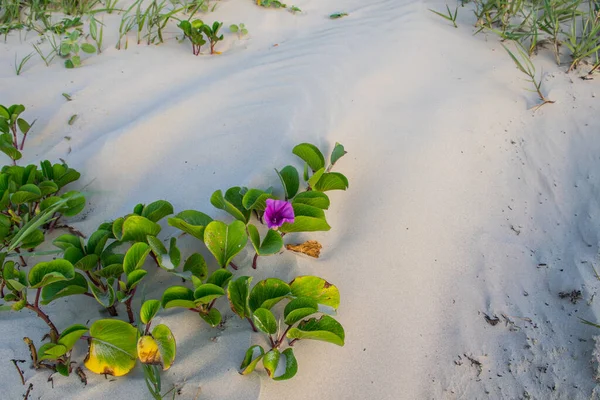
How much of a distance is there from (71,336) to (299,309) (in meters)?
0.58

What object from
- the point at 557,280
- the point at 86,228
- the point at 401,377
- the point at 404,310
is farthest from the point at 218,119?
the point at 557,280

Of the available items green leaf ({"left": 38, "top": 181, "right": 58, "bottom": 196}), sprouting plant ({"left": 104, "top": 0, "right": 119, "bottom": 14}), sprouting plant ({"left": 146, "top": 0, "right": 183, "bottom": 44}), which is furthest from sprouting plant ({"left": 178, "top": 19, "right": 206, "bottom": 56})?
green leaf ({"left": 38, "top": 181, "right": 58, "bottom": 196})

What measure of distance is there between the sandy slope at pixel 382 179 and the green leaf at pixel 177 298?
0.13 m

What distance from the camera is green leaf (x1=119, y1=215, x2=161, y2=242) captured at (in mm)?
1362

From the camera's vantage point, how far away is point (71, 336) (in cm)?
114

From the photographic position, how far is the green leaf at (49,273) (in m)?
1.16

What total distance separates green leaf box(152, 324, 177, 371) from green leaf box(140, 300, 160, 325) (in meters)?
0.04

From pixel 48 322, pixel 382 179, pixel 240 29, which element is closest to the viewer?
pixel 48 322

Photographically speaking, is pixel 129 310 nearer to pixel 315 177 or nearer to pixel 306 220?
pixel 306 220

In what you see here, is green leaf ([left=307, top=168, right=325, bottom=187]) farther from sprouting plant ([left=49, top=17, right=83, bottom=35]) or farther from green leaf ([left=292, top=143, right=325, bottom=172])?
sprouting plant ([left=49, top=17, right=83, bottom=35])

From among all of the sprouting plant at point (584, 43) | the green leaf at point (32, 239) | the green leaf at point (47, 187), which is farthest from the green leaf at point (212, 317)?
the sprouting plant at point (584, 43)

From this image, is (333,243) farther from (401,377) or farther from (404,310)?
(401,377)

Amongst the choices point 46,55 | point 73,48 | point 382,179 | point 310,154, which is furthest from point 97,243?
point 46,55

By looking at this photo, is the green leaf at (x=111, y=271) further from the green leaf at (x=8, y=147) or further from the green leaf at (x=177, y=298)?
the green leaf at (x=8, y=147)
